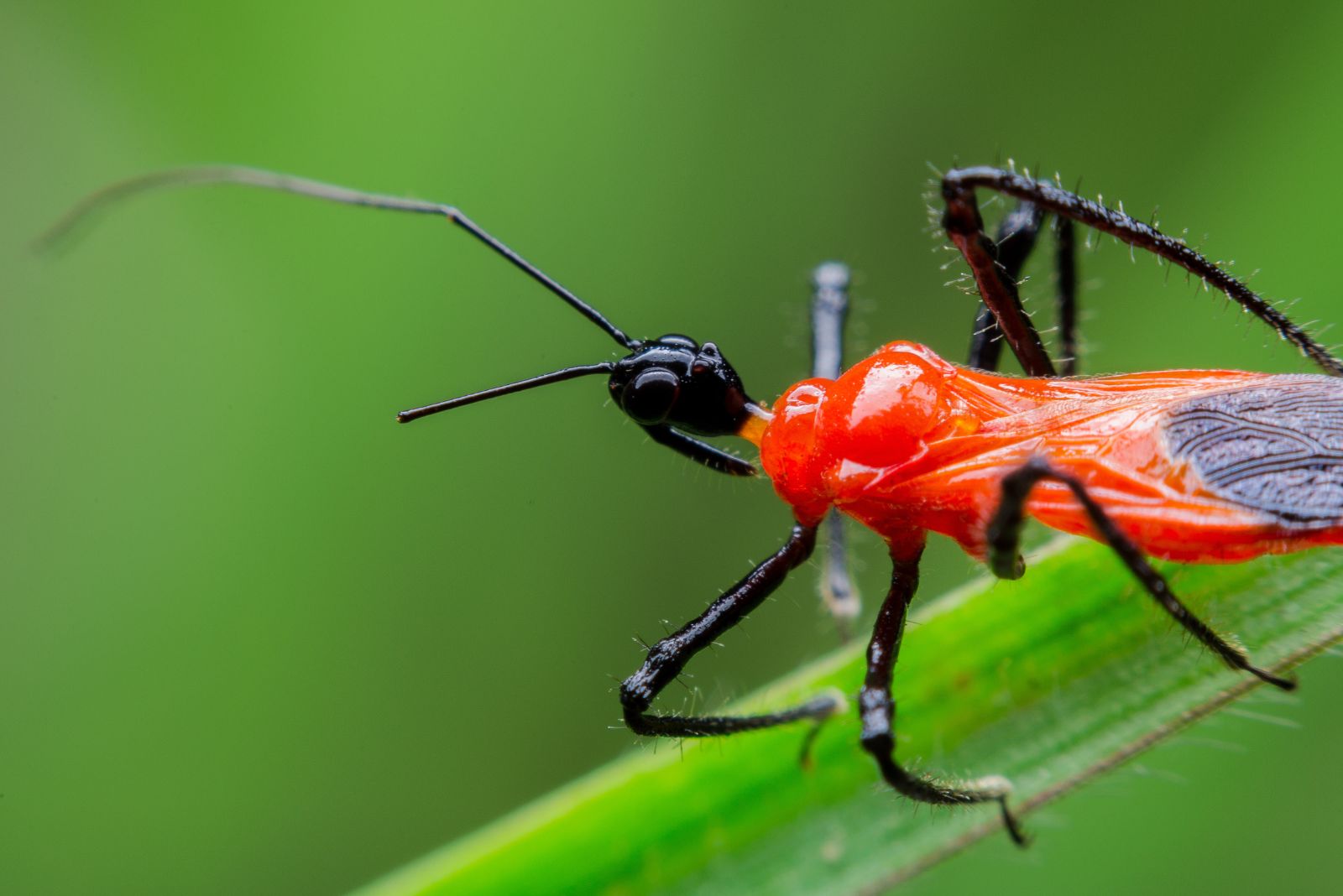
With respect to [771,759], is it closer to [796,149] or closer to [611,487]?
[611,487]

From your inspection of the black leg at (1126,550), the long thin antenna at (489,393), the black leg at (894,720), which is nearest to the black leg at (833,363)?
the black leg at (894,720)

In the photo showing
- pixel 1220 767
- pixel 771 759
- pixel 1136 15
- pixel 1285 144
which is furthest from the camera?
pixel 1136 15

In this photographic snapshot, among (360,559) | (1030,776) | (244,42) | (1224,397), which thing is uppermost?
(244,42)

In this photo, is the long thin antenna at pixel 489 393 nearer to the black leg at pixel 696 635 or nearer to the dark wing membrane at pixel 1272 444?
the black leg at pixel 696 635

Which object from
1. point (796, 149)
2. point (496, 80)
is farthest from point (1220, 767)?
point (496, 80)

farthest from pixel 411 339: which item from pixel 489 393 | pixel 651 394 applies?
pixel 651 394

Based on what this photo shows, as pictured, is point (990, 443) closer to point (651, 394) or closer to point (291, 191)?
point (651, 394)
